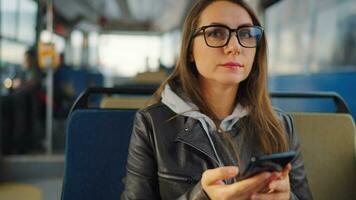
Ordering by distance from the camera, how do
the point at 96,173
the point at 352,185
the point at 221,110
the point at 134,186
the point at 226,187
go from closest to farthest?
the point at 226,187
the point at 134,186
the point at 221,110
the point at 96,173
the point at 352,185

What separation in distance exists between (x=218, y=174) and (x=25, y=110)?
17.4 ft

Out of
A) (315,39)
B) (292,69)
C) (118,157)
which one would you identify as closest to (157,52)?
(292,69)

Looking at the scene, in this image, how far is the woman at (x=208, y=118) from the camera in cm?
133

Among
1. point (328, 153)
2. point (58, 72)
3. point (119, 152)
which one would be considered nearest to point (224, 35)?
point (119, 152)

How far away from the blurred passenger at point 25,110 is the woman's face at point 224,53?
451cm

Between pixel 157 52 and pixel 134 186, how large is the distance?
14.2 metres

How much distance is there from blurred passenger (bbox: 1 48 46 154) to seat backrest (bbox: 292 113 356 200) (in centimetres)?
434

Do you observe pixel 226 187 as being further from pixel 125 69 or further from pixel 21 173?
pixel 125 69

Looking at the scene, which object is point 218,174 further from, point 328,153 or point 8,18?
point 8,18

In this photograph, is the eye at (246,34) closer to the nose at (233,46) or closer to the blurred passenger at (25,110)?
the nose at (233,46)

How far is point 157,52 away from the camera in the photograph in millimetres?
15320

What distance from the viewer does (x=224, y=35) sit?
4.36ft

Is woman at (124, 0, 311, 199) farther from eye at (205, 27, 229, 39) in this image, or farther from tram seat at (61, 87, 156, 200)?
tram seat at (61, 87, 156, 200)

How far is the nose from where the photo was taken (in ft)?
4.28
